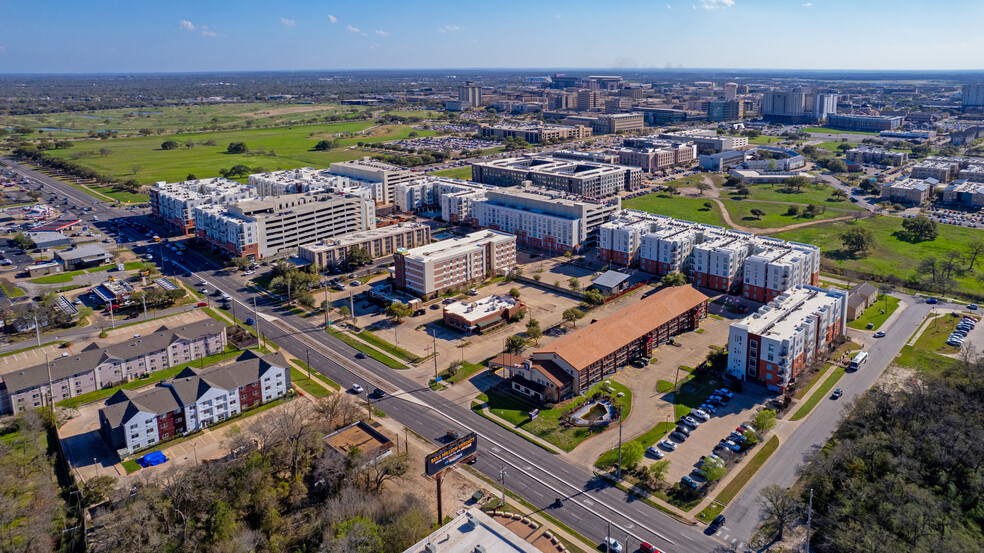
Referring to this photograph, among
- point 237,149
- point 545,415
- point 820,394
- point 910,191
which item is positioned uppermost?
point 237,149

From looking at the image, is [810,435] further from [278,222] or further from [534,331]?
[278,222]

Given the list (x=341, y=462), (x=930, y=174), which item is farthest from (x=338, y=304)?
(x=930, y=174)

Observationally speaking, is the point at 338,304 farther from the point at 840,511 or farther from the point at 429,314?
the point at 840,511

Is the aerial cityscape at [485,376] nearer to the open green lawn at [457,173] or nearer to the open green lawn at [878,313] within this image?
the open green lawn at [878,313]

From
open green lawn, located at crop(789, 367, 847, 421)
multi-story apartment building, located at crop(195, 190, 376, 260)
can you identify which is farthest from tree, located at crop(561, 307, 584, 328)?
multi-story apartment building, located at crop(195, 190, 376, 260)

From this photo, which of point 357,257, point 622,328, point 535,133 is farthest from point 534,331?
point 535,133

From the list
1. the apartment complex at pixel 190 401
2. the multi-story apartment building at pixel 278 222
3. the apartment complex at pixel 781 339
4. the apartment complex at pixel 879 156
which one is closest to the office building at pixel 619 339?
the apartment complex at pixel 781 339
